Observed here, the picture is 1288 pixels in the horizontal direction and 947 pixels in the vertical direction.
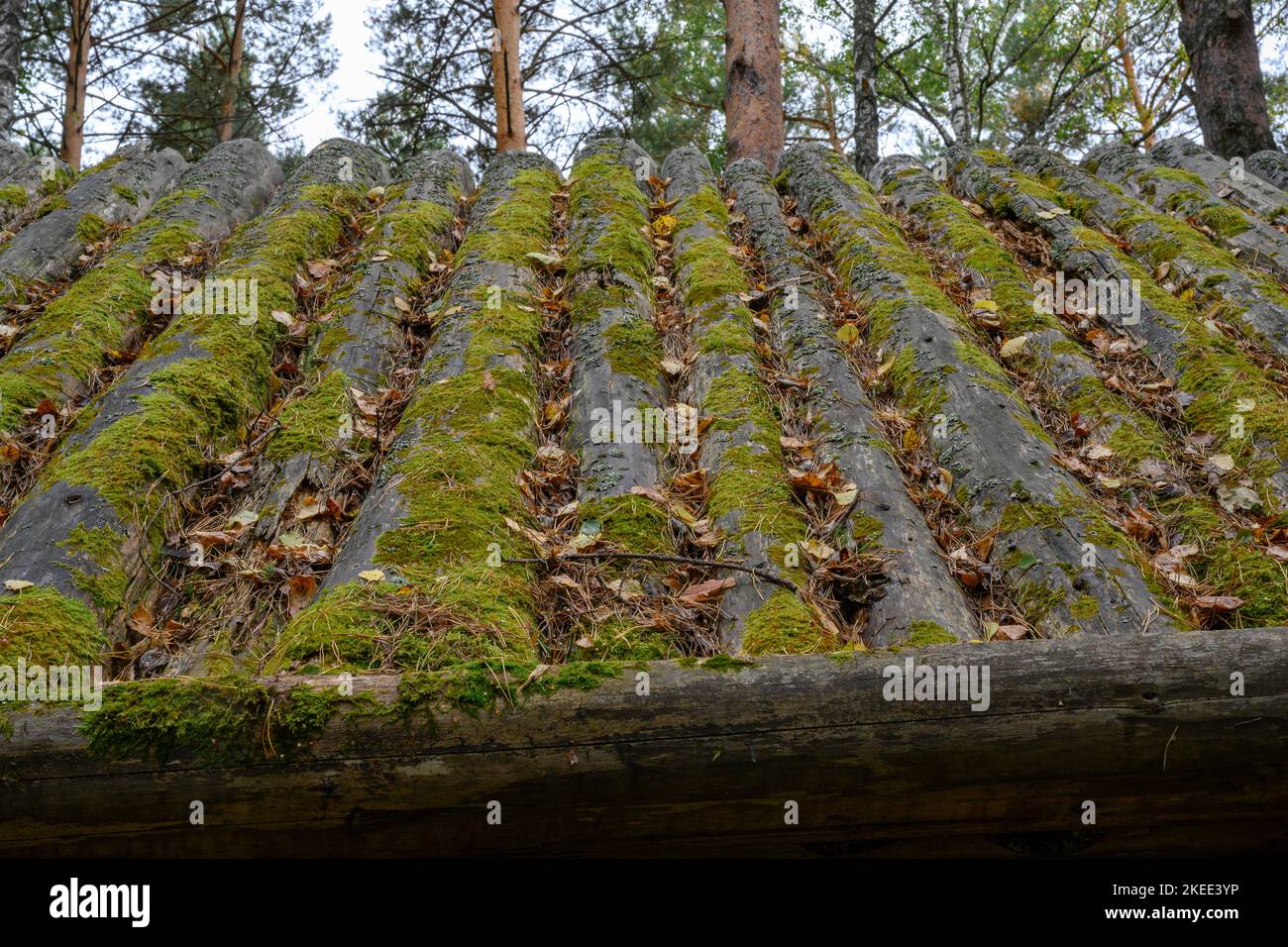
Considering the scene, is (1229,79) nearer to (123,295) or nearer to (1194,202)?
(1194,202)

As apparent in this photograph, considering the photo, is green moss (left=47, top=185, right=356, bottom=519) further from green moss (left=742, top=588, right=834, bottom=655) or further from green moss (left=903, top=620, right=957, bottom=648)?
green moss (left=903, top=620, right=957, bottom=648)

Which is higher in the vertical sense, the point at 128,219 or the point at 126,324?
the point at 128,219

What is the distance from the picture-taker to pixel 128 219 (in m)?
5.15

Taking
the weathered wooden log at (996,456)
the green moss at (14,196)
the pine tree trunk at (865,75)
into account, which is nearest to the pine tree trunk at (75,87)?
the green moss at (14,196)

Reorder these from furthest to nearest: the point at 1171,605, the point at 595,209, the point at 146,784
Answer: the point at 595,209
the point at 1171,605
the point at 146,784

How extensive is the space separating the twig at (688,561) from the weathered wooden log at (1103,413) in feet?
3.95

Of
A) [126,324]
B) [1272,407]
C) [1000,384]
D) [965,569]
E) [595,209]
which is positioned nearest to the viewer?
[965,569]

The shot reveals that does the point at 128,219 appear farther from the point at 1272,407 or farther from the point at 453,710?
the point at 1272,407

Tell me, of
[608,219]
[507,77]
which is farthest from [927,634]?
[507,77]

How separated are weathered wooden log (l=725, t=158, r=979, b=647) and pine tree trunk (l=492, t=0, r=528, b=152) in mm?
6290

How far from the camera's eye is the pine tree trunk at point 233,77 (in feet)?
46.6
